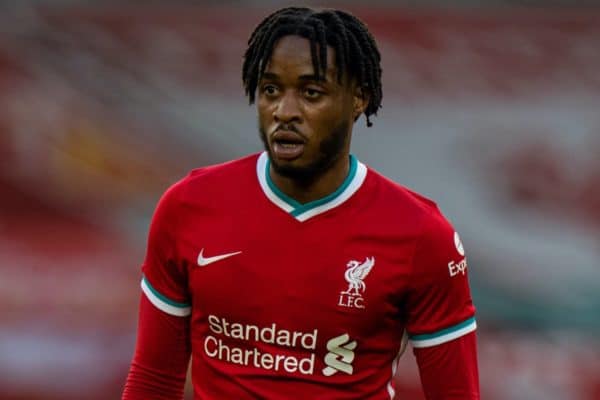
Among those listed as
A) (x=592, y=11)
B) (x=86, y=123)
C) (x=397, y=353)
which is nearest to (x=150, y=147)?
(x=86, y=123)

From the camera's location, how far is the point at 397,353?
3.30m

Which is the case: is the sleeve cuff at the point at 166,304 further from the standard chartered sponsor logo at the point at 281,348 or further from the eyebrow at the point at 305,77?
the eyebrow at the point at 305,77

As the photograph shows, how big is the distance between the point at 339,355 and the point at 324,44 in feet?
2.46

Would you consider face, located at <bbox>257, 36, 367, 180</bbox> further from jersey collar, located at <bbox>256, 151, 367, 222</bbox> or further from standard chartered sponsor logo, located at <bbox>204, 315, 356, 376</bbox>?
standard chartered sponsor logo, located at <bbox>204, 315, 356, 376</bbox>

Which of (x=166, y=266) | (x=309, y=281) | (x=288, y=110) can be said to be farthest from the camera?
(x=166, y=266)

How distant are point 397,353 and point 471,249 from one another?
11.9 ft

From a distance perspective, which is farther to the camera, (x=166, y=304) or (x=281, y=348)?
(x=166, y=304)

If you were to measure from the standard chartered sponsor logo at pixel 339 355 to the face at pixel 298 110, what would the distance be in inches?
16.2

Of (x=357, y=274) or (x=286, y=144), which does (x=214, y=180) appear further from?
(x=357, y=274)

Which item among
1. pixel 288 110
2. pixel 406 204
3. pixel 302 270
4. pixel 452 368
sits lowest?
pixel 452 368

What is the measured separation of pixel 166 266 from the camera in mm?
3279

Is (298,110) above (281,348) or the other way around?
above

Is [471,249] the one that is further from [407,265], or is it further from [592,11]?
[407,265]

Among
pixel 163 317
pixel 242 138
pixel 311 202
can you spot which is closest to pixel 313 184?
pixel 311 202
